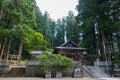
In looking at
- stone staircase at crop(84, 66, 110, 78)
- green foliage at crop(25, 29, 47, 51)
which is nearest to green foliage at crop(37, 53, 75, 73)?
stone staircase at crop(84, 66, 110, 78)

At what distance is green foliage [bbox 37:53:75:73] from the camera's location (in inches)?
676

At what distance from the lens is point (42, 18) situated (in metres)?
42.2

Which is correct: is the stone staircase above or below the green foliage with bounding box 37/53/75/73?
below

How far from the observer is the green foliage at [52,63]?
17172 mm

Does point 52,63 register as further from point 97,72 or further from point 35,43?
point 35,43

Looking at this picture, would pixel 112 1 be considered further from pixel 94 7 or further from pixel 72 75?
pixel 72 75

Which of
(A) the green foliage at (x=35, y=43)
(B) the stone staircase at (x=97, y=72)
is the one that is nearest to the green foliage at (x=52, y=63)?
(B) the stone staircase at (x=97, y=72)

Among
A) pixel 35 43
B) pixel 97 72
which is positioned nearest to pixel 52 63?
pixel 97 72

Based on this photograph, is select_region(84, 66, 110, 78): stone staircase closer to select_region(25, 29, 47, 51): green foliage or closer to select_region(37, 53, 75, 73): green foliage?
select_region(37, 53, 75, 73): green foliage

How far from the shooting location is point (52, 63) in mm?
17156

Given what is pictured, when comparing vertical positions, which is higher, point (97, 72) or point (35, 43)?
point (35, 43)

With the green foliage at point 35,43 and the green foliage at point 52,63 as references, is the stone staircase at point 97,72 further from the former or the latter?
the green foliage at point 35,43

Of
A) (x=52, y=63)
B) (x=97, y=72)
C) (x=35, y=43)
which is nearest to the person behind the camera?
(x=52, y=63)

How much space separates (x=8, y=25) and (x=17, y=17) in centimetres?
170
